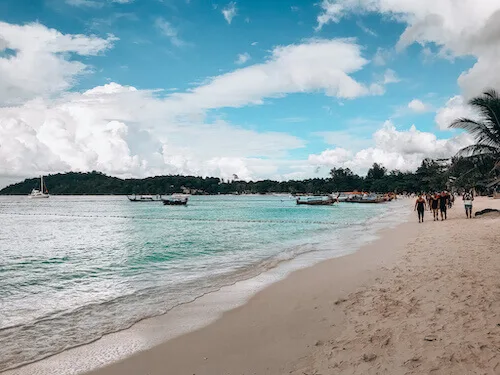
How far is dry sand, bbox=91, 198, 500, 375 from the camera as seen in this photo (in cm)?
428

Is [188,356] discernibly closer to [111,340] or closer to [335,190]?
[111,340]

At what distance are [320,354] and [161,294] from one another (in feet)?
18.4

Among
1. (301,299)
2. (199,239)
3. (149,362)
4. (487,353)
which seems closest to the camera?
A: (487,353)

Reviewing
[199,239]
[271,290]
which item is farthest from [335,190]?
[271,290]

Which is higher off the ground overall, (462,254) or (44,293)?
(462,254)

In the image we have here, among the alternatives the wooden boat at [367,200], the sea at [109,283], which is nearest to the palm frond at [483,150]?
the sea at [109,283]

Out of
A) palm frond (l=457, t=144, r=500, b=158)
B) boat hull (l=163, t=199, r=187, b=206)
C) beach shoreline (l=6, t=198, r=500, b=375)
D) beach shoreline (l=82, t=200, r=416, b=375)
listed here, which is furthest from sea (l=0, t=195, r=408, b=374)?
boat hull (l=163, t=199, r=187, b=206)

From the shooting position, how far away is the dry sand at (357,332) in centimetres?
428

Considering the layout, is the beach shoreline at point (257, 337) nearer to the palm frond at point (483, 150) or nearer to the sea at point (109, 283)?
the sea at point (109, 283)

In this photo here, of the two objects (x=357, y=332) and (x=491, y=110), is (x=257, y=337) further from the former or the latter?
(x=491, y=110)

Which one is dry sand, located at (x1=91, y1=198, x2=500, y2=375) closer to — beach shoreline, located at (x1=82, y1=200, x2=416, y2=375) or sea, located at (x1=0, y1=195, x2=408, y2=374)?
beach shoreline, located at (x1=82, y1=200, x2=416, y2=375)

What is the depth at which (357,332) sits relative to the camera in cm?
534

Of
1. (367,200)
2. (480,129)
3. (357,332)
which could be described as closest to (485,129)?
(480,129)

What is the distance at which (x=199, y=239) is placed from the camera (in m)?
23.6
